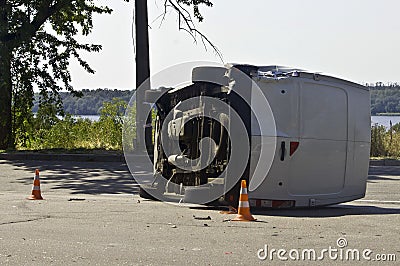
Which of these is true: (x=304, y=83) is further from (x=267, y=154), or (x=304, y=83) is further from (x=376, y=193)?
(x=376, y=193)

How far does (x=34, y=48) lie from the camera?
25.5 metres

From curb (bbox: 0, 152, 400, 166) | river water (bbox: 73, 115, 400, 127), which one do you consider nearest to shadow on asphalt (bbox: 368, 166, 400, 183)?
curb (bbox: 0, 152, 400, 166)

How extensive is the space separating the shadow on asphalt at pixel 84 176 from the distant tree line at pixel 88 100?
Answer: 523 centimetres

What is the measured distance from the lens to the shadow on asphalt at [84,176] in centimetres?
1502

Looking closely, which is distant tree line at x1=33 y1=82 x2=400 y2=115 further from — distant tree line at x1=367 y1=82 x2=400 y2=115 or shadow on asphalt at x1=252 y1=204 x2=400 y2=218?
shadow on asphalt at x1=252 y1=204 x2=400 y2=218

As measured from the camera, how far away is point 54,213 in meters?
10.6

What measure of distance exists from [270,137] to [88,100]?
21.6 meters

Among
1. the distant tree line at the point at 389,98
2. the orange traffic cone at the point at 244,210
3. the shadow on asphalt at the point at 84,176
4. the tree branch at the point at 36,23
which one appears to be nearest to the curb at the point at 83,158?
the shadow on asphalt at the point at 84,176

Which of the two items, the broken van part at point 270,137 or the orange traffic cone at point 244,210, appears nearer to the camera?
the orange traffic cone at point 244,210

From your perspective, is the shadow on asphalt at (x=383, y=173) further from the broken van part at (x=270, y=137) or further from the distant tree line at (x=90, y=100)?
the broken van part at (x=270, y=137)

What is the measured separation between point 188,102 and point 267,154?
1.79 meters

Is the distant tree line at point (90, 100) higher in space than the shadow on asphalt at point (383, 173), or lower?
higher

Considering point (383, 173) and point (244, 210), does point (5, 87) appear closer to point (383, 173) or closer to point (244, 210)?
point (383, 173)

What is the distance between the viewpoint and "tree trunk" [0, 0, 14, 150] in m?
23.7
